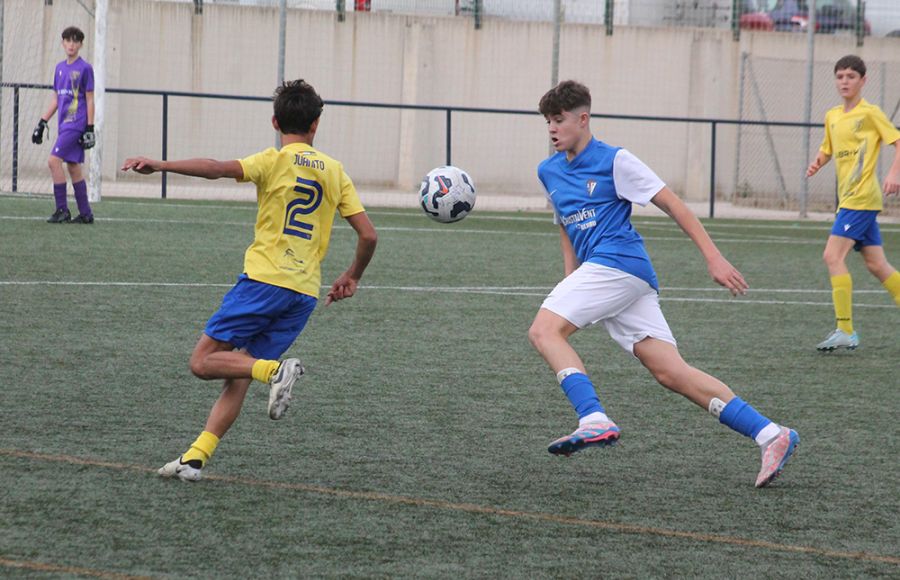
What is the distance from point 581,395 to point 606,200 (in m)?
0.82

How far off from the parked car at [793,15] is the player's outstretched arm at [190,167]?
999 inches

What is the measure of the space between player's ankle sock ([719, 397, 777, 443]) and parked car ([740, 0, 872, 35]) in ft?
81.4

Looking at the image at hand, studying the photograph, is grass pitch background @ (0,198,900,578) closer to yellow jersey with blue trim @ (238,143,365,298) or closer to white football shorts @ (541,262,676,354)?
white football shorts @ (541,262,676,354)

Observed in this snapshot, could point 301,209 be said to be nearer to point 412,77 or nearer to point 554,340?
point 554,340

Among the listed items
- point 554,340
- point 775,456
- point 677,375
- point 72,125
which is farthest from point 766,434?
point 72,125

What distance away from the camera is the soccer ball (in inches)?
279

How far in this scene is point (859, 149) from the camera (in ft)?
31.7

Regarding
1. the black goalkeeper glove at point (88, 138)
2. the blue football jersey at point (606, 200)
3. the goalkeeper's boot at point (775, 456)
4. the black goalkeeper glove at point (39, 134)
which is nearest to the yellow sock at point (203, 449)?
the blue football jersey at point (606, 200)

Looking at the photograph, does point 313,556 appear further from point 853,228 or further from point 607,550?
point 853,228

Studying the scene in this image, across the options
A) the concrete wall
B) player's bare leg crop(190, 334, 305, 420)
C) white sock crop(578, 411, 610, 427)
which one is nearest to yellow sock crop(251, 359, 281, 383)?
player's bare leg crop(190, 334, 305, 420)

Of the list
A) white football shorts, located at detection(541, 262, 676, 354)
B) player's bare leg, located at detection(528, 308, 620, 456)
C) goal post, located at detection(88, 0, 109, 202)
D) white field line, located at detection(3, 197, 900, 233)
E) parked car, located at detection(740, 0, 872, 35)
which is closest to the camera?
player's bare leg, located at detection(528, 308, 620, 456)

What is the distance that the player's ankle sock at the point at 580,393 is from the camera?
529cm

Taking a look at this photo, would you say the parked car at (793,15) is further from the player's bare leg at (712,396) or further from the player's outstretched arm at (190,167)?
the player's outstretched arm at (190,167)

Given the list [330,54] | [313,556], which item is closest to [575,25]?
[330,54]
